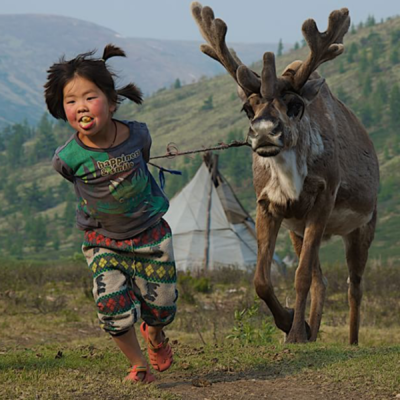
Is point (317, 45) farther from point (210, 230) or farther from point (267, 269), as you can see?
point (210, 230)

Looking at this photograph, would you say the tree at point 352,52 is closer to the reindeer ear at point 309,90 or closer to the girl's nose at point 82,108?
the reindeer ear at point 309,90

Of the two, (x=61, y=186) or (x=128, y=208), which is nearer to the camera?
(x=128, y=208)

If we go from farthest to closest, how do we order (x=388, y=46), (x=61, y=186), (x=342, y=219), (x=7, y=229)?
(x=388, y=46)
(x=61, y=186)
(x=7, y=229)
(x=342, y=219)

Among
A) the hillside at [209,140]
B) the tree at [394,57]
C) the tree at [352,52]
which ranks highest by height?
the tree at [352,52]

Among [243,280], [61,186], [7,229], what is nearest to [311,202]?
[243,280]

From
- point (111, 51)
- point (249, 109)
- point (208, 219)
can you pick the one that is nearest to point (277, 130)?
point (249, 109)

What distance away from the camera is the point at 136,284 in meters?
4.73

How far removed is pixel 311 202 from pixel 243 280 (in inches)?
404

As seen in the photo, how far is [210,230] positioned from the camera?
66.1 feet

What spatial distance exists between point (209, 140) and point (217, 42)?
8717cm

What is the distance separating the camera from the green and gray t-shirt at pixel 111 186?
4648 mm

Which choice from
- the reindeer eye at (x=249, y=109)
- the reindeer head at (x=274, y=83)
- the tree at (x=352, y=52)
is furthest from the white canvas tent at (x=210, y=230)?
the tree at (x=352, y=52)

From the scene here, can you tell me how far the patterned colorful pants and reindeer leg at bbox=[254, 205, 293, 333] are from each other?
184cm

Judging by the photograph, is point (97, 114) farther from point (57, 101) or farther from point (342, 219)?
point (342, 219)
